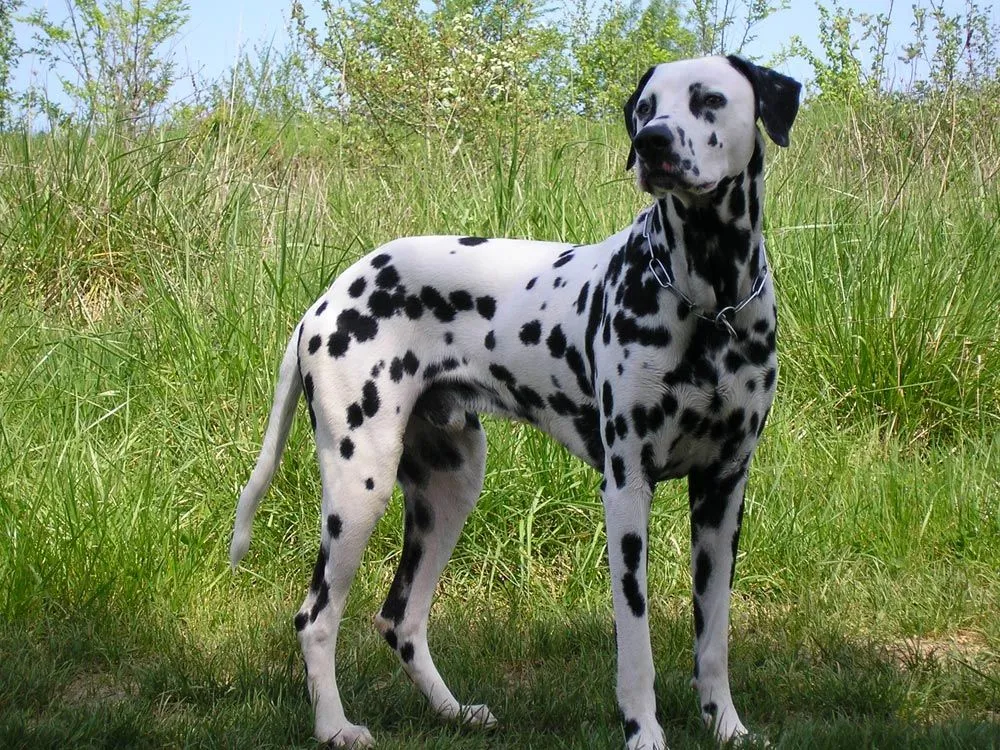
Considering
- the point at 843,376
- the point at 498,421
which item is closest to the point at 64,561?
the point at 498,421

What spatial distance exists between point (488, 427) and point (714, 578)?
6.31 feet

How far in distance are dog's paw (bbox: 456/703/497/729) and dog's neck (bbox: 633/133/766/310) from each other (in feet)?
4.98

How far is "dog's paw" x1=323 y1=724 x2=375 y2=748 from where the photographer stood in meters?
3.60

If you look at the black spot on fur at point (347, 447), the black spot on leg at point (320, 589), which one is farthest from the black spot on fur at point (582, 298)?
the black spot on leg at point (320, 589)

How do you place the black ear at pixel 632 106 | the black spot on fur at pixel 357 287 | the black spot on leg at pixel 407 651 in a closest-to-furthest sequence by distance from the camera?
the black ear at pixel 632 106 → the black spot on fur at pixel 357 287 → the black spot on leg at pixel 407 651

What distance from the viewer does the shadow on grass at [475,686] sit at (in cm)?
355

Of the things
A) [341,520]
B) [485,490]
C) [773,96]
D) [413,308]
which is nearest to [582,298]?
[413,308]

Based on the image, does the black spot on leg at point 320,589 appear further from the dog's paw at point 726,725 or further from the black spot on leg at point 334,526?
the dog's paw at point 726,725

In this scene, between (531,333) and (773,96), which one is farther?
(531,333)

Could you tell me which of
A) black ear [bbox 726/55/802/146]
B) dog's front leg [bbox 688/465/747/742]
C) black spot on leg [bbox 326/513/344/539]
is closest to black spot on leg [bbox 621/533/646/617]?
dog's front leg [bbox 688/465/747/742]

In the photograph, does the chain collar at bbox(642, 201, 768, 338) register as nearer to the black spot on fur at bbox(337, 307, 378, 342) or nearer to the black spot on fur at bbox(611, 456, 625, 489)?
the black spot on fur at bbox(611, 456, 625, 489)

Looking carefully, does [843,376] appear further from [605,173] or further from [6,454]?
[6,454]

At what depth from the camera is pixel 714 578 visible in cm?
356

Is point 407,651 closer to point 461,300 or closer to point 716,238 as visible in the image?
point 461,300
